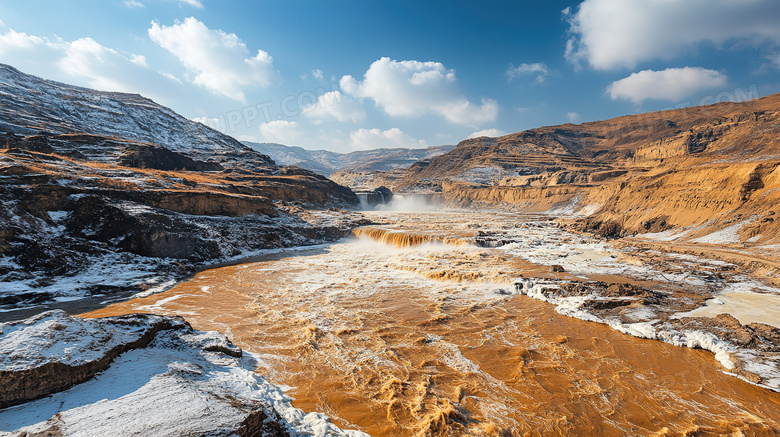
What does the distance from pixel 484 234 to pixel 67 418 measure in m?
23.5

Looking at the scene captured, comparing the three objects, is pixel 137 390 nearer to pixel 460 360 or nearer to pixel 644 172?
pixel 460 360

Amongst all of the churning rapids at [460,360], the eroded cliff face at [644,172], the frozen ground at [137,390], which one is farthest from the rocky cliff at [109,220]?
the eroded cliff face at [644,172]

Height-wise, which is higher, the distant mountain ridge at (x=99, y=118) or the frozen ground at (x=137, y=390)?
the distant mountain ridge at (x=99, y=118)

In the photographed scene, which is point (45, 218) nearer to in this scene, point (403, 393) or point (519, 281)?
point (403, 393)

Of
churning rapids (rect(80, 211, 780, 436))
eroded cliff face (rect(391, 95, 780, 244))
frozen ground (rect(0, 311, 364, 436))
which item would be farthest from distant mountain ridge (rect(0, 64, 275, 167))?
eroded cliff face (rect(391, 95, 780, 244))

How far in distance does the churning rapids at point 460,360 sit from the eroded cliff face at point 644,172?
10.7m

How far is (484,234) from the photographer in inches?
933

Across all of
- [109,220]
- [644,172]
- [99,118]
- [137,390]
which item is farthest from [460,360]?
[99,118]

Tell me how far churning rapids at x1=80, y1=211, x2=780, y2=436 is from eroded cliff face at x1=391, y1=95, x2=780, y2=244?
10717mm

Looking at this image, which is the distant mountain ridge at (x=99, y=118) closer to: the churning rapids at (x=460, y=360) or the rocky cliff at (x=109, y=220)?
the rocky cliff at (x=109, y=220)

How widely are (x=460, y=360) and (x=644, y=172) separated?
56846 mm

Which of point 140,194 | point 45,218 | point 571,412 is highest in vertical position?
point 140,194

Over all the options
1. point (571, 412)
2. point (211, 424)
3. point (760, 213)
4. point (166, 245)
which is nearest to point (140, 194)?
point (166, 245)

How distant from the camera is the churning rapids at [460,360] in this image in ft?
16.8
